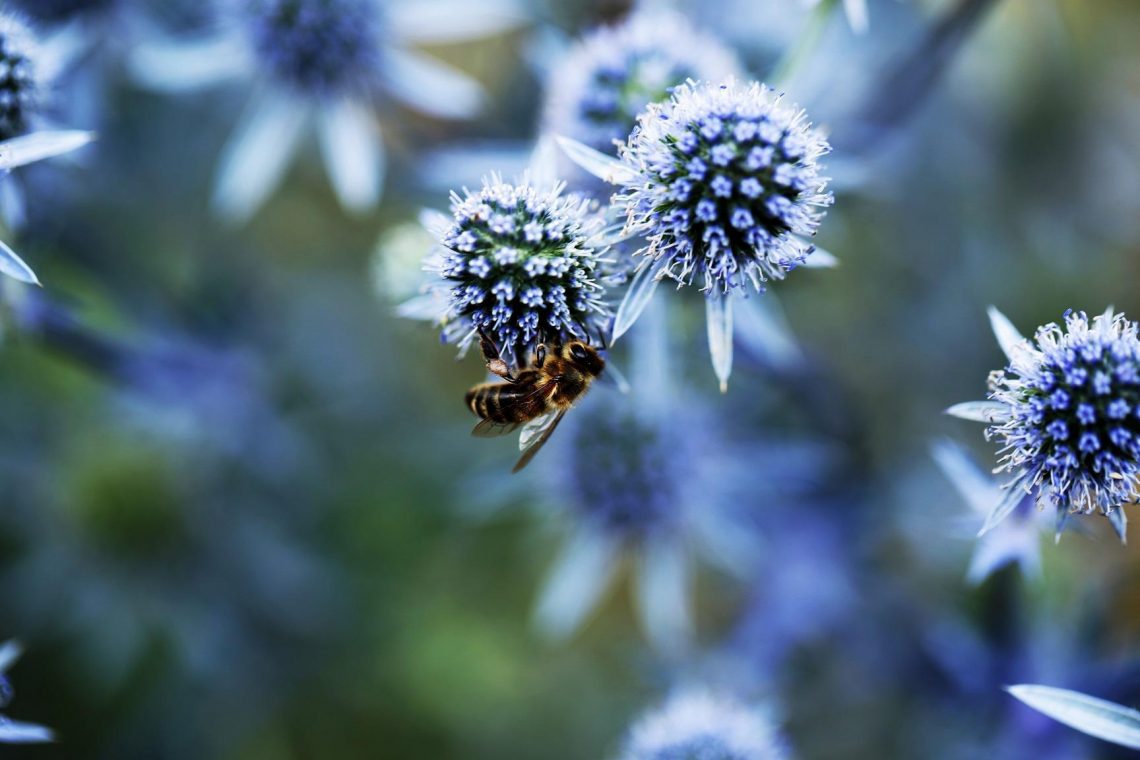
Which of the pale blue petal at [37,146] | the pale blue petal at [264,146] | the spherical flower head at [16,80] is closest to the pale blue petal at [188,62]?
the pale blue petal at [264,146]

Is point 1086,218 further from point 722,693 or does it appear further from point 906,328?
point 722,693

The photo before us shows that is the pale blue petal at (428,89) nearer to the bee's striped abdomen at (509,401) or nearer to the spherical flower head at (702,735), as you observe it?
the bee's striped abdomen at (509,401)

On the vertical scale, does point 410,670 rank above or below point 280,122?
below

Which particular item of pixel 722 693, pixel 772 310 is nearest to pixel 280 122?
pixel 772 310

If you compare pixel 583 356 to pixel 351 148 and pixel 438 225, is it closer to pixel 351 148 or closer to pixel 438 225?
pixel 438 225

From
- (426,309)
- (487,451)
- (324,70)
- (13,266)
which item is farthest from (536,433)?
(487,451)

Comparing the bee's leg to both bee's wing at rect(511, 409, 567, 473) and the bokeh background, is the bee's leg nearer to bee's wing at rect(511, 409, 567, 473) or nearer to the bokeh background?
bee's wing at rect(511, 409, 567, 473)
